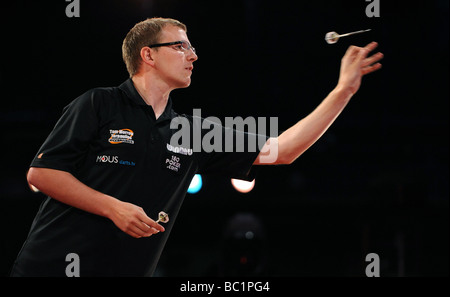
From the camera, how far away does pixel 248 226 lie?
6.23 meters

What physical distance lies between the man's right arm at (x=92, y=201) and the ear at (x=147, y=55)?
691 millimetres

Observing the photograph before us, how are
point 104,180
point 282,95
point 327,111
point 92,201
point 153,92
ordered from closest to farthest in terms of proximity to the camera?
point 92,201, point 104,180, point 327,111, point 153,92, point 282,95

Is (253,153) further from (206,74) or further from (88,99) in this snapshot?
(206,74)

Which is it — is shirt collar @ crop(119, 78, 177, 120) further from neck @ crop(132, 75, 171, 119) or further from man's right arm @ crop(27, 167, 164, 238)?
man's right arm @ crop(27, 167, 164, 238)

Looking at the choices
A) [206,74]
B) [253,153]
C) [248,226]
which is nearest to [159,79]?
[253,153]

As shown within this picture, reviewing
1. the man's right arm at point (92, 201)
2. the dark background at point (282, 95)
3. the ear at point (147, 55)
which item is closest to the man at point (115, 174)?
the man's right arm at point (92, 201)

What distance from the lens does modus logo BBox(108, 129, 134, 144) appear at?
1.90 meters

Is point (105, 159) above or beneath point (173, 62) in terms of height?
beneath

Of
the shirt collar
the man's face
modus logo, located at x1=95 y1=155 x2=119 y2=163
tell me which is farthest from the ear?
modus logo, located at x1=95 y1=155 x2=119 y2=163

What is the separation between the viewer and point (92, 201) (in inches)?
68.4

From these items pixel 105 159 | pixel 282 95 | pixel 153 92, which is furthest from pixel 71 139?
pixel 282 95

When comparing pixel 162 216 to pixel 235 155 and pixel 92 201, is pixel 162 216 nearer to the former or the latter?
pixel 92 201

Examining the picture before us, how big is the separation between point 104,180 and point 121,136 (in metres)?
0.18

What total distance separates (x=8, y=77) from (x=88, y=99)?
3.93 m
